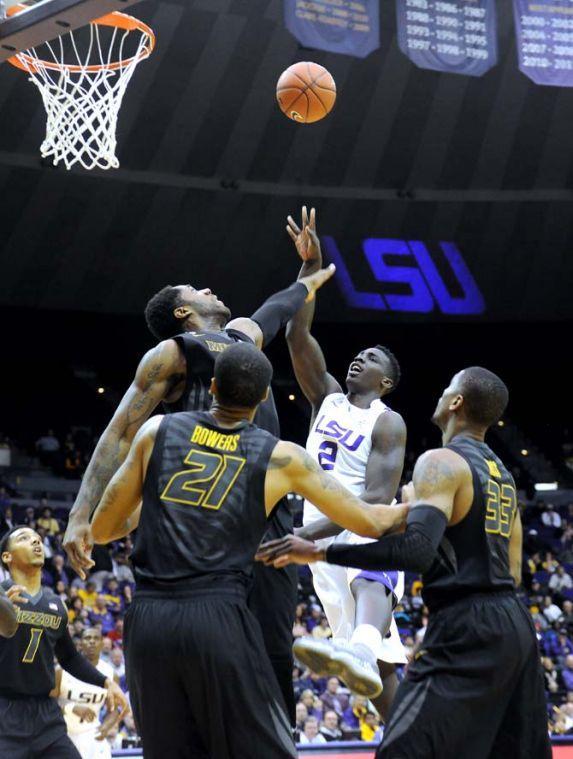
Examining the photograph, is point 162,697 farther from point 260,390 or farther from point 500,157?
point 500,157

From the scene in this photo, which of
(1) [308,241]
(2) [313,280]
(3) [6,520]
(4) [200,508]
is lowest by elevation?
(3) [6,520]

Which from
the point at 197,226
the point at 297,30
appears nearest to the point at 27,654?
the point at 297,30

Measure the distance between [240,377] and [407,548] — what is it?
33.7 inches

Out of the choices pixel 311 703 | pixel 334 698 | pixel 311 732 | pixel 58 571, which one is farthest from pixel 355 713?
pixel 58 571

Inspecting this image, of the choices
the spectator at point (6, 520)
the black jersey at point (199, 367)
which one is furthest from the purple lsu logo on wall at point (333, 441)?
the spectator at point (6, 520)

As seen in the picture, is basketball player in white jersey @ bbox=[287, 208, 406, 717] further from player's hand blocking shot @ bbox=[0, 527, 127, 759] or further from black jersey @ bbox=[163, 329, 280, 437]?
player's hand blocking shot @ bbox=[0, 527, 127, 759]

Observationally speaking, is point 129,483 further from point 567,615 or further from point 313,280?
point 567,615

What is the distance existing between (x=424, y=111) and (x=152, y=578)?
59.5ft

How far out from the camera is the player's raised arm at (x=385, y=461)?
6.16 metres

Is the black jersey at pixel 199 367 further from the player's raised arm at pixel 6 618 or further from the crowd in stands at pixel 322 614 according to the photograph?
the crowd in stands at pixel 322 614

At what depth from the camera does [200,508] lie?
392 centimetres

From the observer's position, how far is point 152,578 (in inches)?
155

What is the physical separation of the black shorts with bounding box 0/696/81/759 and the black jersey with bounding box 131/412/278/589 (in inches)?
117

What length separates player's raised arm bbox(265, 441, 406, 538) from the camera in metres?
4.01
